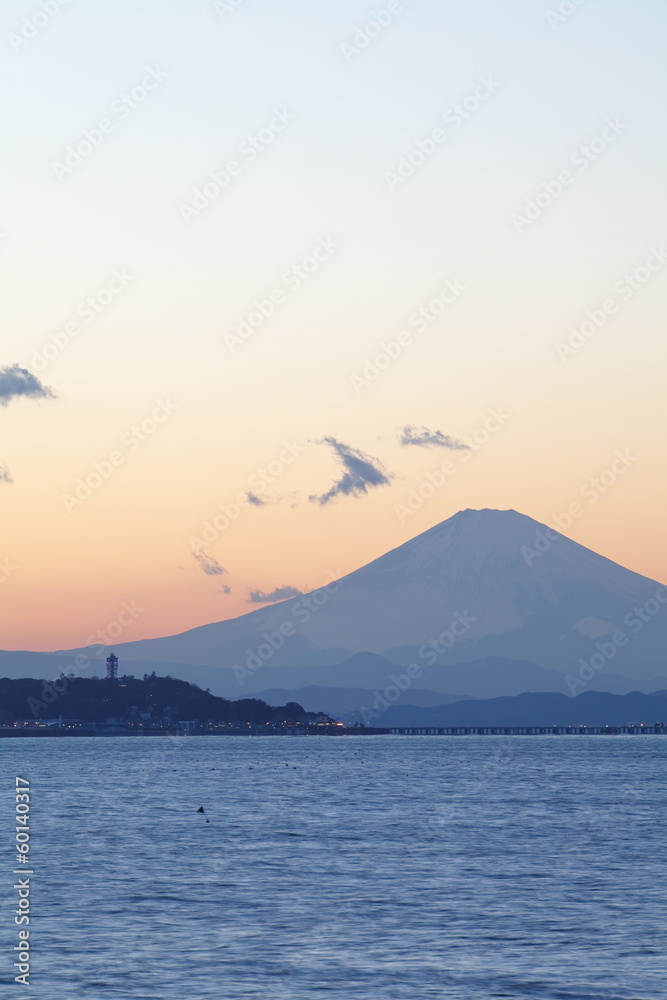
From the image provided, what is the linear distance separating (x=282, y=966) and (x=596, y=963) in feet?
33.0

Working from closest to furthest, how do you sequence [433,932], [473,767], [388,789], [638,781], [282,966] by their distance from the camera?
[282,966]
[433,932]
[388,789]
[638,781]
[473,767]

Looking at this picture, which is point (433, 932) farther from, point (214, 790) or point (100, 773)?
point (100, 773)

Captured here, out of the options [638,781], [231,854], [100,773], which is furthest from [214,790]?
[231,854]

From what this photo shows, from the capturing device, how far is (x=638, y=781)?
157m

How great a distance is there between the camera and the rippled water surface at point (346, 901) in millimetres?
37469

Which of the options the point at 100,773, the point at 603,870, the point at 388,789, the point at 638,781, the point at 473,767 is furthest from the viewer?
the point at 473,767

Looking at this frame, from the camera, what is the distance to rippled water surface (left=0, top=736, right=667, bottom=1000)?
37.5 metres

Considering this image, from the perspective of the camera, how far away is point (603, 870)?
62312mm

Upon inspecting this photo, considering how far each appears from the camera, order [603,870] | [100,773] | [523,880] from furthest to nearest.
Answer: [100,773] < [603,870] < [523,880]

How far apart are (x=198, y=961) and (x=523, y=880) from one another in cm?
2290

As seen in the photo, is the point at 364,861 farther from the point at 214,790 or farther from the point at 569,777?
the point at 569,777

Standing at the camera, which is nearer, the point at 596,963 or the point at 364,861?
the point at 596,963

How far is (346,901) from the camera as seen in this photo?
51.6 m

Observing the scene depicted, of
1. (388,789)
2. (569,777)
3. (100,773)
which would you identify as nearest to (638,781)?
(569,777)
